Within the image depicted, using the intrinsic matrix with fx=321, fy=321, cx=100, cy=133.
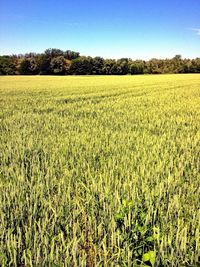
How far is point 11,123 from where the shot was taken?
32.1ft

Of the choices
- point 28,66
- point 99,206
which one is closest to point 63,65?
point 28,66

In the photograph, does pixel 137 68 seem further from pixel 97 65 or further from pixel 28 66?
pixel 28 66

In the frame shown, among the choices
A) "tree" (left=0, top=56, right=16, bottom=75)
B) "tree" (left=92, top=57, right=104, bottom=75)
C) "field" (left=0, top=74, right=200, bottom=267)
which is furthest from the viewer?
"tree" (left=92, top=57, right=104, bottom=75)

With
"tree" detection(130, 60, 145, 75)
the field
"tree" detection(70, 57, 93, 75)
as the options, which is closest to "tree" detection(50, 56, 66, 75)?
"tree" detection(70, 57, 93, 75)

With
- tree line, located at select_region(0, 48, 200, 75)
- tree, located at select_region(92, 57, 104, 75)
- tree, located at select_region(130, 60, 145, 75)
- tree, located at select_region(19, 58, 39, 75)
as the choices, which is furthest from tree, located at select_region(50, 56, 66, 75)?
tree, located at select_region(130, 60, 145, 75)

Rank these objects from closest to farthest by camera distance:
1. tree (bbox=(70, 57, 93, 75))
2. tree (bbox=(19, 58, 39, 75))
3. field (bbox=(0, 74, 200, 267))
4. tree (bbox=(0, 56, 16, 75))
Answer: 1. field (bbox=(0, 74, 200, 267))
2. tree (bbox=(0, 56, 16, 75))
3. tree (bbox=(19, 58, 39, 75))
4. tree (bbox=(70, 57, 93, 75))

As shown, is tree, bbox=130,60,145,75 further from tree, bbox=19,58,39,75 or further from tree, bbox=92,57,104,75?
tree, bbox=19,58,39,75

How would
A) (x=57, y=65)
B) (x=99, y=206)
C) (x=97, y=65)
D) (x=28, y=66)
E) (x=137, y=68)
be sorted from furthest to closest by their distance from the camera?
(x=137, y=68)
(x=97, y=65)
(x=57, y=65)
(x=28, y=66)
(x=99, y=206)

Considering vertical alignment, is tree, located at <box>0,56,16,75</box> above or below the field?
above

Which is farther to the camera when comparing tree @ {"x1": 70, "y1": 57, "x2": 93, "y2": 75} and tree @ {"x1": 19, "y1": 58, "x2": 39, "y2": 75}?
tree @ {"x1": 70, "y1": 57, "x2": 93, "y2": 75}

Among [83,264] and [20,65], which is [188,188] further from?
[20,65]

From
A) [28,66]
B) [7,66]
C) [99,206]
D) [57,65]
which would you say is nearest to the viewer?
[99,206]

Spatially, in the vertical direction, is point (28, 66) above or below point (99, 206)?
above

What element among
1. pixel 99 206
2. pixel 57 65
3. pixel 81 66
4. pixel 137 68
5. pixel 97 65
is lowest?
pixel 99 206
